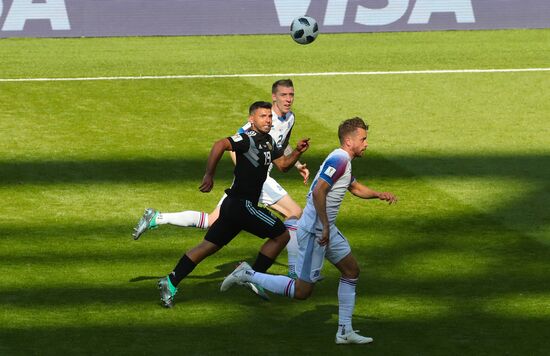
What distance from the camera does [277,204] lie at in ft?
41.7

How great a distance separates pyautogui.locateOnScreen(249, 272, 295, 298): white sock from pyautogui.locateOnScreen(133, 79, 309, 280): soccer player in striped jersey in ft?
3.90

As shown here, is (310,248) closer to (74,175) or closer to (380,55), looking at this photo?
(74,175)

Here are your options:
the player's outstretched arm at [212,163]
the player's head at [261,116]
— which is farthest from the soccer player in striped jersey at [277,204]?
the player's outstretched arm at [212,163]

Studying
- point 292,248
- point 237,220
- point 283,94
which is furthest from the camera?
point 283,94

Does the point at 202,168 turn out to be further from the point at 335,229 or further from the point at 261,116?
the point at 335,229

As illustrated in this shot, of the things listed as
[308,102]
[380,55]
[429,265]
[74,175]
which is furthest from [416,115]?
[429,265]

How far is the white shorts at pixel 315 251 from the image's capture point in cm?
1029

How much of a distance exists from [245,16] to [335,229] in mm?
17571

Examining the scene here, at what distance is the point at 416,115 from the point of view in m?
20.7

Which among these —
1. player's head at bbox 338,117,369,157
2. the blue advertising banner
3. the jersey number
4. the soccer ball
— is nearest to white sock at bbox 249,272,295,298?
the jersey number

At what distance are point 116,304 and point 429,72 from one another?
1384 centimetres

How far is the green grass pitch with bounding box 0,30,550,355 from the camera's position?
35.4 ft

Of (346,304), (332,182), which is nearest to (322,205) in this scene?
(332,182)

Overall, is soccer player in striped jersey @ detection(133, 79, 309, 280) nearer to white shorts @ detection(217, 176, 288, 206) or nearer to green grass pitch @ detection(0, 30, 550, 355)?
white shorts @ detection(217, 176, 288, 206)
